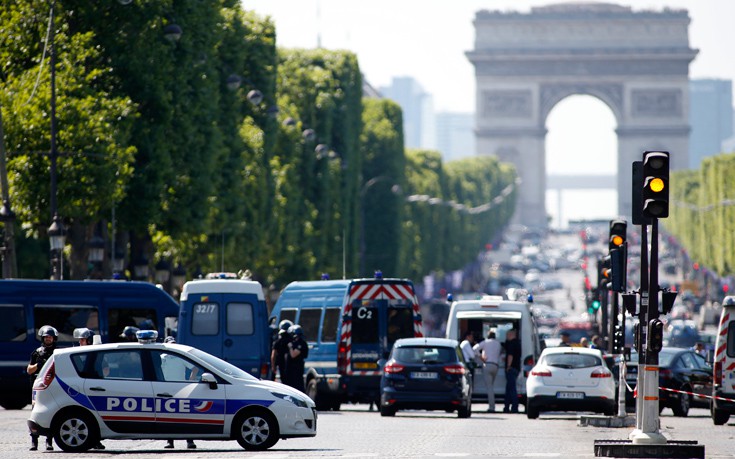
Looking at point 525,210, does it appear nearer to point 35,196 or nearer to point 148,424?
point 35,196

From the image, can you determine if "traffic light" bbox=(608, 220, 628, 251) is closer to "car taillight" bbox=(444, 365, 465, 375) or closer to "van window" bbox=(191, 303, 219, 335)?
"car taillight" bbox=(444, 365, 465, 375)

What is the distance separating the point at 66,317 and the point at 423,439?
34.5 ft

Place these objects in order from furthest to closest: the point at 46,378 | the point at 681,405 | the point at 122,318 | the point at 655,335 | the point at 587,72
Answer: the point at 587,72 < the point at 681,405 < the point at 122,318 < the point at 46,378 < the point at 655,335

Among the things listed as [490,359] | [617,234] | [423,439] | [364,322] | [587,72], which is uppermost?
[587,72]

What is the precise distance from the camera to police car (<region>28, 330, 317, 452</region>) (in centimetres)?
2216

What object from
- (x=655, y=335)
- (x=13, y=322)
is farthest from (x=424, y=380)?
(x=655, y=335)

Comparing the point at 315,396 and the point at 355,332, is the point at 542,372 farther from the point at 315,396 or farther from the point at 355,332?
the point at 315,396

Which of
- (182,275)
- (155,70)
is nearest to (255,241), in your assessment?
(182,275)

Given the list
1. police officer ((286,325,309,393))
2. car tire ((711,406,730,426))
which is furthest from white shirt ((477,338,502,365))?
car tire ((711,406,730,426))

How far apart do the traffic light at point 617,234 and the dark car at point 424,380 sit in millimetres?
3384

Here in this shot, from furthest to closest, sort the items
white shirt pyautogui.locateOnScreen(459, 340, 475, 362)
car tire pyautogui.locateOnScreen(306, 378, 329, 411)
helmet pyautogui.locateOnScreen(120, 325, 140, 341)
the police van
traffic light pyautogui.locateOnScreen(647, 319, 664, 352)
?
1. white shirt pyautogui.locateOnScreen(459, 340, 475, 362)
2. car tire pyautogui.locateOnScreen(306, 378, 329, 411)
3. the police van
4. helmet pyautogui.locateOnScreen(120, 325, 140, 341)
5. traffic light pyautogui.locateOnScreen(647, 319, 664, 352)

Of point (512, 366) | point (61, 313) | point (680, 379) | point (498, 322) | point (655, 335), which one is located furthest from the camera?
point (680, 379)

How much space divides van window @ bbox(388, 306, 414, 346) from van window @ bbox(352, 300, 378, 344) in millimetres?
323

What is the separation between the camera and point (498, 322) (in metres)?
36.8
